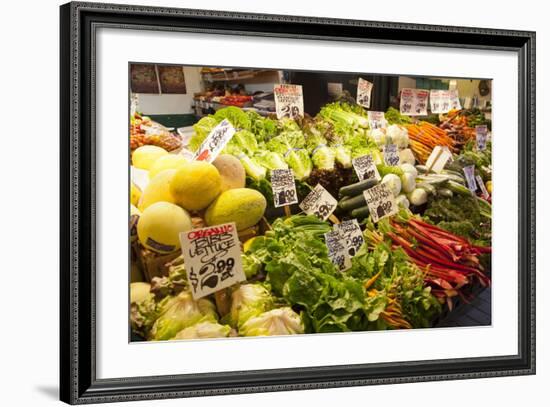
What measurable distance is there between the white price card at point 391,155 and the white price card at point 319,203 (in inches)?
13.3

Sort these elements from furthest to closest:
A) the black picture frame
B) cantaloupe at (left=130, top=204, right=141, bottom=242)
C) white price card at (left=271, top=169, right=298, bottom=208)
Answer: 1. white price card at (left=271, top=169, right=298, bottom=208)
2. cantaloupe at (left=130, top=204, right=141, bottom=242)
3. the black picture frame

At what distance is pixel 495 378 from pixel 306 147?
1403 mm

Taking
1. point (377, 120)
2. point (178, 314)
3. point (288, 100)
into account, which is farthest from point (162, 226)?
point (377, 120)

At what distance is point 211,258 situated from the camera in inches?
161

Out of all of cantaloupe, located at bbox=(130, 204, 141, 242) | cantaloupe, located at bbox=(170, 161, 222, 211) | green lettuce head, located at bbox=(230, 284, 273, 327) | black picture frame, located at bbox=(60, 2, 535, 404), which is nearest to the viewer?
black picture frame, located at bbox=(60, 2, 535, 404)

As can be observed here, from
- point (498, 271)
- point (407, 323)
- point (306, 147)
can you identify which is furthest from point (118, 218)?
point (498, 271)

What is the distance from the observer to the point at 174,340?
4.02 metres

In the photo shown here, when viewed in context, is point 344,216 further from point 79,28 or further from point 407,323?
point 79,28

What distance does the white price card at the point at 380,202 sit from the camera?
14.7 feet

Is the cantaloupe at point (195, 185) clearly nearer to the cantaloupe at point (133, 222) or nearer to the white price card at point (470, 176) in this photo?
the cantaloupe at point (133, 222)

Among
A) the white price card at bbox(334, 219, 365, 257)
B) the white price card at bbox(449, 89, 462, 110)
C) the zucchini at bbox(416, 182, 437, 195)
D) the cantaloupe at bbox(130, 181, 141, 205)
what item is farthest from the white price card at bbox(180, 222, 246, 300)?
the white price card at bbox(449, 89, 462, 110)

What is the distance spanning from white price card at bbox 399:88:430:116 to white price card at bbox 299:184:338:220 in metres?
0.54

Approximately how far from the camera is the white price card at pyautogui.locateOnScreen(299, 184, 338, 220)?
434 cm

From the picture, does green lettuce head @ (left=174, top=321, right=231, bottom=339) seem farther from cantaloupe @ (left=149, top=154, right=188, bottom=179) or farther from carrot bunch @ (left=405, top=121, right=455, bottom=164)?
carrot bunch @ (left=405, top=121, right=455, bottom=164)
